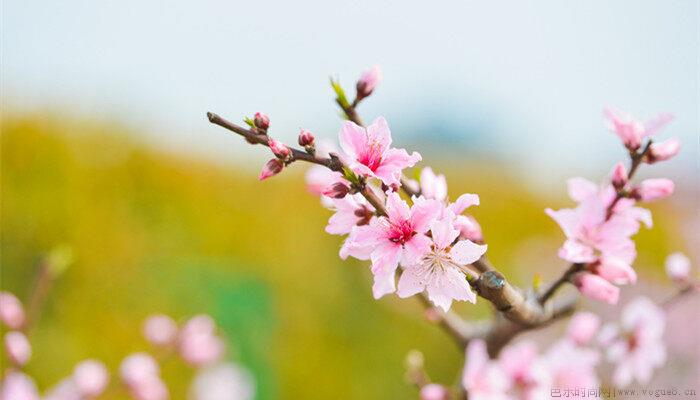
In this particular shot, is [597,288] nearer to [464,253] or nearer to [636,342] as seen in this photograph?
[464,253]

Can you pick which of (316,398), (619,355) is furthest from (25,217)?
(619,355)

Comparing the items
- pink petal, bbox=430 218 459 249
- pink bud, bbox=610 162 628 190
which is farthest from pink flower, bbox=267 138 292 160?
pink bud, bbox=610 162 628 190

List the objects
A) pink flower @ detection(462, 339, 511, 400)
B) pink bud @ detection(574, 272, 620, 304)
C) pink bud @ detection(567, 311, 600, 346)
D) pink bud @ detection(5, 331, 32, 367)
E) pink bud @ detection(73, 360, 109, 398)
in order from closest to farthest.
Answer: pink bud @ detection(574, 272, 620, 304) < pink flower @ detection(462, 339, 511, 400) < pink bud @ detection(567, 311, 600, 346) < pink bud @ detection(5, 331, 32, 367) < pink bud @ detection(73, 360, 109, 398)

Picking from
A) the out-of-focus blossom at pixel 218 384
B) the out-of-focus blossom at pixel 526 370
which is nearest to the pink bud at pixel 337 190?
the out-of-focus blossom at pixel 526 370

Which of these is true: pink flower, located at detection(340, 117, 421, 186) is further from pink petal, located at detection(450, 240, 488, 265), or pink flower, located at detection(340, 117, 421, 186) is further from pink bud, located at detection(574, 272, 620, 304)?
pink bud, located at detection(574, 272, 620, 304)

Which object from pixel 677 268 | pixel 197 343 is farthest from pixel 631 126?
pixel 197 343

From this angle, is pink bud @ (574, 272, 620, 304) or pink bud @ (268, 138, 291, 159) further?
pink bud @ (574, 272, 620, 304)
